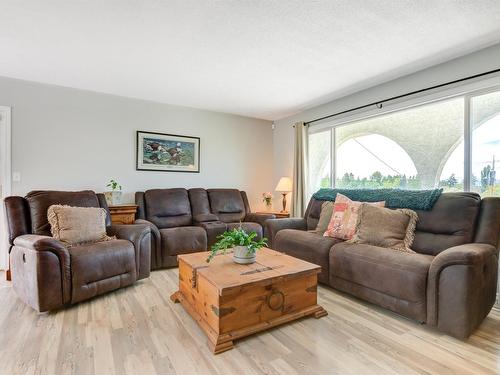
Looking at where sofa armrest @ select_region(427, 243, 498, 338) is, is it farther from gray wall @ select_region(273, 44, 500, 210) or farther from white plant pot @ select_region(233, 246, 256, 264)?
gray wall @ select_region(273, 44, 500, 210)

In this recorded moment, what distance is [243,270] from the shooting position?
6.34 ft

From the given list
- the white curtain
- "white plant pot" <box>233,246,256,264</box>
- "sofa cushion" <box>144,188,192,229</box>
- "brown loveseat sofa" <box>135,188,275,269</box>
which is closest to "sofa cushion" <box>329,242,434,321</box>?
"white plant pot" <box>233,246,256,264</box>

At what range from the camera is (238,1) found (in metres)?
1.78

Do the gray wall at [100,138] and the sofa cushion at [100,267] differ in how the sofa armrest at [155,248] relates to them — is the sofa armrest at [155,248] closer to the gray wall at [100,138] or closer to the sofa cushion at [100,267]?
the sofa cushion at [100,267]

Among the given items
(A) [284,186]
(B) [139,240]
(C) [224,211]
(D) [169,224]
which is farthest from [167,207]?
(A) [284,186]

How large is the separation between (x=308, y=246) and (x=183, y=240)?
5.03 feet

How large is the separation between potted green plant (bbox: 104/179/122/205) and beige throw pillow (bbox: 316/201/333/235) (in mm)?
2647

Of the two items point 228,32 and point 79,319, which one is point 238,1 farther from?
point 79,319

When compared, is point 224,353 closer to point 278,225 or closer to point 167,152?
point 278,225

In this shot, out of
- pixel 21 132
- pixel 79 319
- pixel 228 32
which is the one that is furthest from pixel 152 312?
pixel 21 132

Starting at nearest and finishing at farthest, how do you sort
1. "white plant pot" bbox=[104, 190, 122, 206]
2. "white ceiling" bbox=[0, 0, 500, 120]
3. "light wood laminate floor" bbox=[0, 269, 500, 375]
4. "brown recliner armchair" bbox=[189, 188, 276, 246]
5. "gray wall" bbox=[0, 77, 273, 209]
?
"light wood laminate floor" bbox=[0, 269, 500, 375]
"white ceiling" bbox=[0, 0, 500, 120]
"gray wall" bbox=[0, 77, 273, 209]
"white plant pot" bbox=[104, 190, 122, 206]
"brown recliner armchair" bbox=[189, 188, 276, 246]

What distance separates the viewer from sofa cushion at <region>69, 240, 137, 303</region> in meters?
2.19

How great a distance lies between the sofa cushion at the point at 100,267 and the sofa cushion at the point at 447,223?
2.66 metres

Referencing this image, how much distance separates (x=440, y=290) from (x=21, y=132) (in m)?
4.42
